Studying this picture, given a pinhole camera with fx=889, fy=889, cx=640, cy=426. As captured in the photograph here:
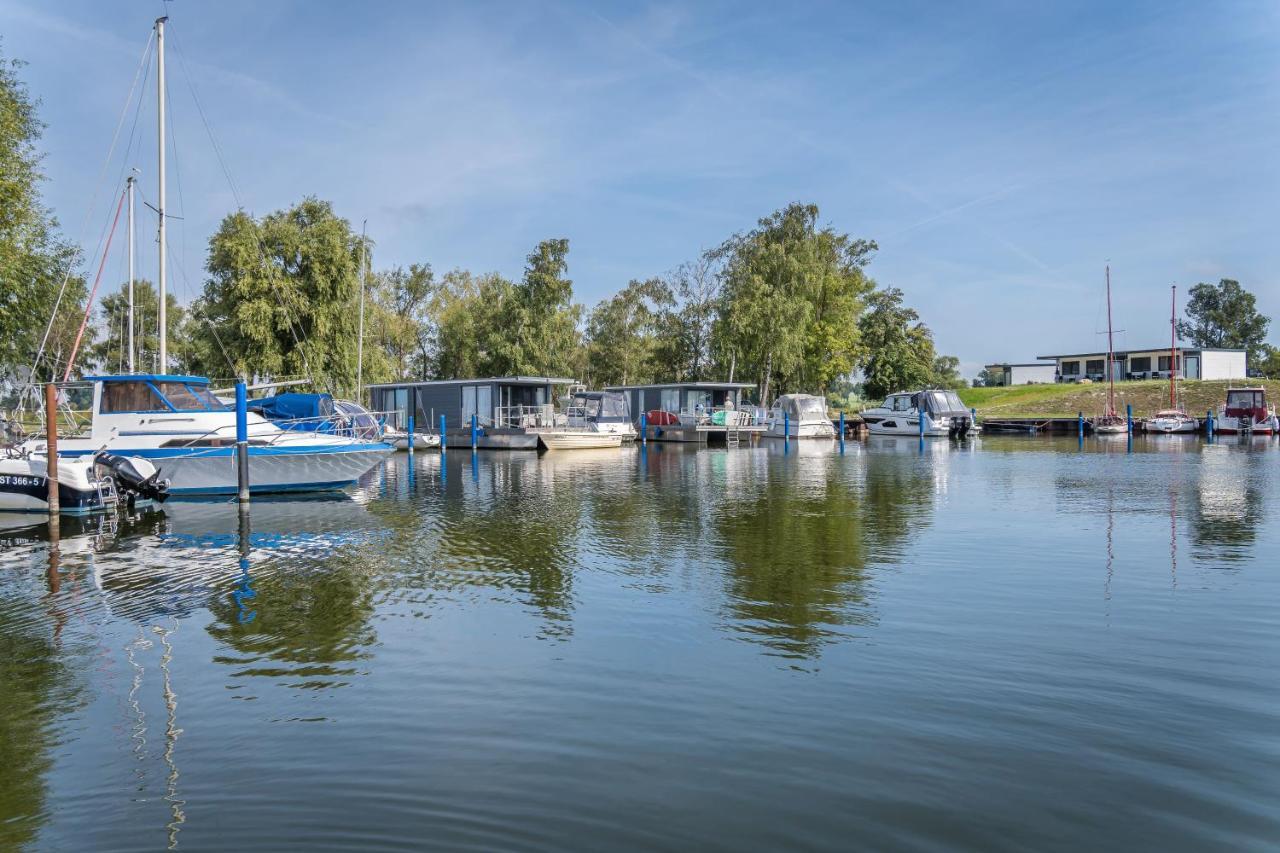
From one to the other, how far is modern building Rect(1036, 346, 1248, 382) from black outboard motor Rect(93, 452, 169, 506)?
248ft

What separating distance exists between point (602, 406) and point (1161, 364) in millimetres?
61375

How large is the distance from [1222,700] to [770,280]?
5422 centimetres

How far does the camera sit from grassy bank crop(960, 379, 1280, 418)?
65875mm

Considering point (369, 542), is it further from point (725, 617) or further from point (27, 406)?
point (27, 406)

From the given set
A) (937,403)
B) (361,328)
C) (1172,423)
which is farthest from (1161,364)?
(361,328)

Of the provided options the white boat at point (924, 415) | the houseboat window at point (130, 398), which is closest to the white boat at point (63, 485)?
the houseboat window at point (130, 398)

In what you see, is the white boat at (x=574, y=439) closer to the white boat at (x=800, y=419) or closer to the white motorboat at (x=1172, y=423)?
the white boat at (x=800, y=419)

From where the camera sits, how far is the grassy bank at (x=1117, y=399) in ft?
216

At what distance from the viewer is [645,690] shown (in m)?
6.65

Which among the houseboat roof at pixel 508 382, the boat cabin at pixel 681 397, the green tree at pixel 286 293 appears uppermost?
the green tree at pixel 286 293

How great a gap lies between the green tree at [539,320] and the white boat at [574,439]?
1278 centimetres

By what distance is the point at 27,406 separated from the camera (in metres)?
27.2

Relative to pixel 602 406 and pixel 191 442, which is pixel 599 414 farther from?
pixel 191 442

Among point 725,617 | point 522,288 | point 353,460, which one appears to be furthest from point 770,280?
point 725,617
